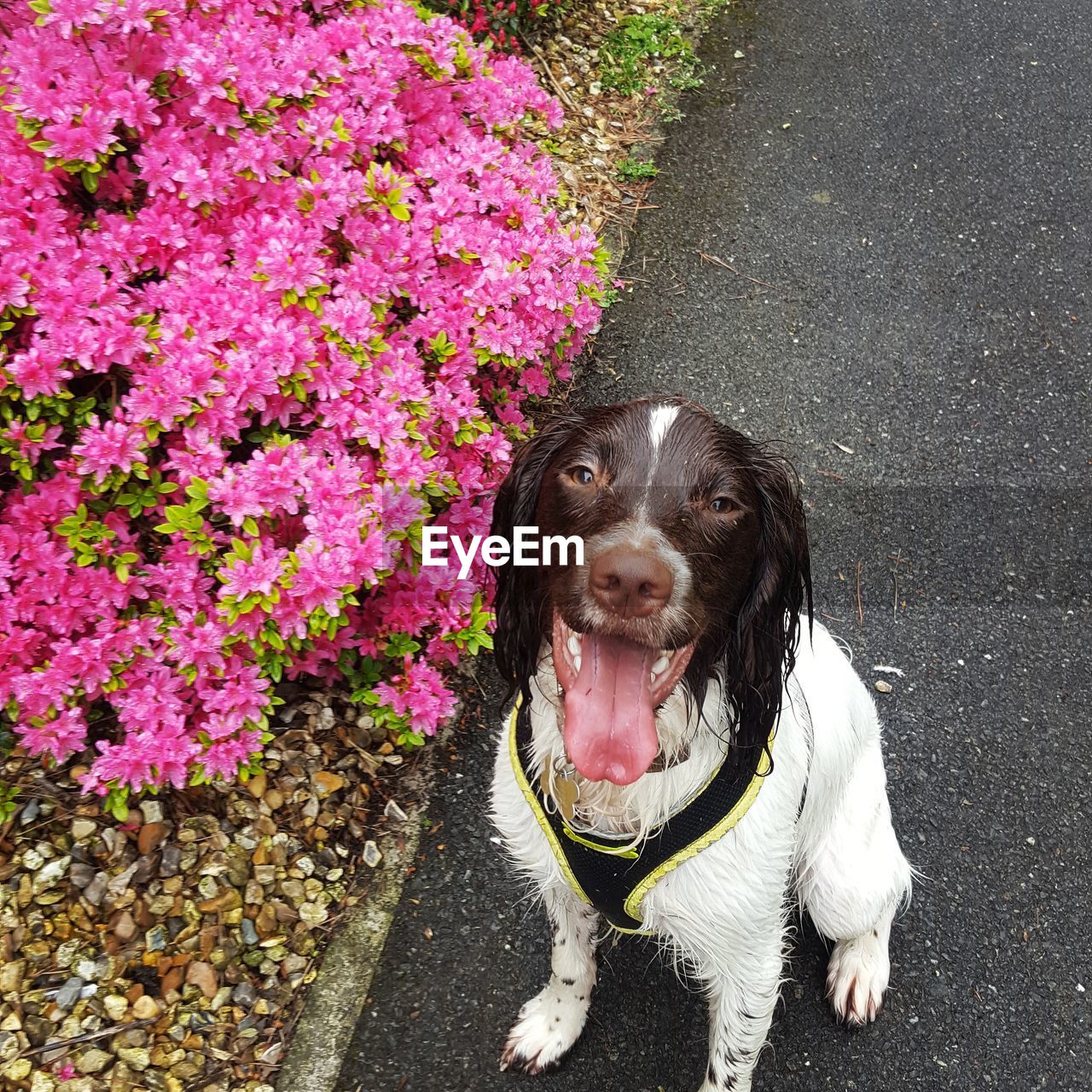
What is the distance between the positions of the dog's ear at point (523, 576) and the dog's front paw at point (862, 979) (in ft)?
→ 4.90

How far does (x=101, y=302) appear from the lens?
8.09 feet

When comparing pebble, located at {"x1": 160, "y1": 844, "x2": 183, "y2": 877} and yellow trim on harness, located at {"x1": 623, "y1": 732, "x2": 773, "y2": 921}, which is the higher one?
yellow trim on harness, located at {"x1": 623, "y1": 732, "x2": 773, "y2": 921}

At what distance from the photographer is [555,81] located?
5512 millimetres

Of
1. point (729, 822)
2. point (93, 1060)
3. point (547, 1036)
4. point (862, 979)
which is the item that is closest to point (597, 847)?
point (729, 822)

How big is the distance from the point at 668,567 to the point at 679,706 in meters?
0.44

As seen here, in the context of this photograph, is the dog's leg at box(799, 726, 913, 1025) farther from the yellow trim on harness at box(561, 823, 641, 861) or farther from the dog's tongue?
the dog's tongue

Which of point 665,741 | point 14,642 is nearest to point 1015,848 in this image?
point 665,741

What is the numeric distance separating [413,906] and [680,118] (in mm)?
4859

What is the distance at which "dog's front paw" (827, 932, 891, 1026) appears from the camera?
2.90 meters

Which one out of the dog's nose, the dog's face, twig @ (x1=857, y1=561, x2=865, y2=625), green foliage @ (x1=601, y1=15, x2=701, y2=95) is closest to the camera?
the dog's nose

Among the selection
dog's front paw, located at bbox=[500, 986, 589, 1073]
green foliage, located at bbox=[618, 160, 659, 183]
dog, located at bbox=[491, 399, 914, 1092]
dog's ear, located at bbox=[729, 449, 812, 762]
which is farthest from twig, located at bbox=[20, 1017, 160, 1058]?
green foliage, located at bbox=[618, 160, 659, 183]

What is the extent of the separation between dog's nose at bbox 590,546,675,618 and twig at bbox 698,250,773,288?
381 cm

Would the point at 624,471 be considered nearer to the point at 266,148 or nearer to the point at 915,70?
the point at 266,148

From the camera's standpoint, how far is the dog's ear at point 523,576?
210cm
